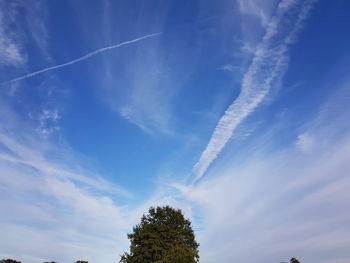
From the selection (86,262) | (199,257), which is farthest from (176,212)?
(86,262)

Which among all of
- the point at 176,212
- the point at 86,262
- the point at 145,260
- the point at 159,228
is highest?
the point at 86,262

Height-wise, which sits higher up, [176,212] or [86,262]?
[86,262]

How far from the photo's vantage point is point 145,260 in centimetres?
Result: 6675

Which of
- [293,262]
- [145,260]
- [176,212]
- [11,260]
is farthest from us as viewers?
[11,260]

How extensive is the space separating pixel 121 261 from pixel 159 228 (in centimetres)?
1157

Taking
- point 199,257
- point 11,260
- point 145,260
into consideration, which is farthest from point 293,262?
point 11,260

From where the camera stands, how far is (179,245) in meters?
67.3

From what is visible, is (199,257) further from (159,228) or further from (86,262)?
(86,262)

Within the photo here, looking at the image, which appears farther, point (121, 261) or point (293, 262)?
point (293, 262)

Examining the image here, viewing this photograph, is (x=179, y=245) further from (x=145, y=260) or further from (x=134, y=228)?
(x=134, y=228)

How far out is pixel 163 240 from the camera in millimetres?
67688

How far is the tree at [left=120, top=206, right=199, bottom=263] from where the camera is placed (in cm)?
6412

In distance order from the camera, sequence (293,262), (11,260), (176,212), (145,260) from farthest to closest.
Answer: (11,260)
(293,262)
(176,212)
(145,260)

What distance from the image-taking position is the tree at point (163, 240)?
64125 millimetres
